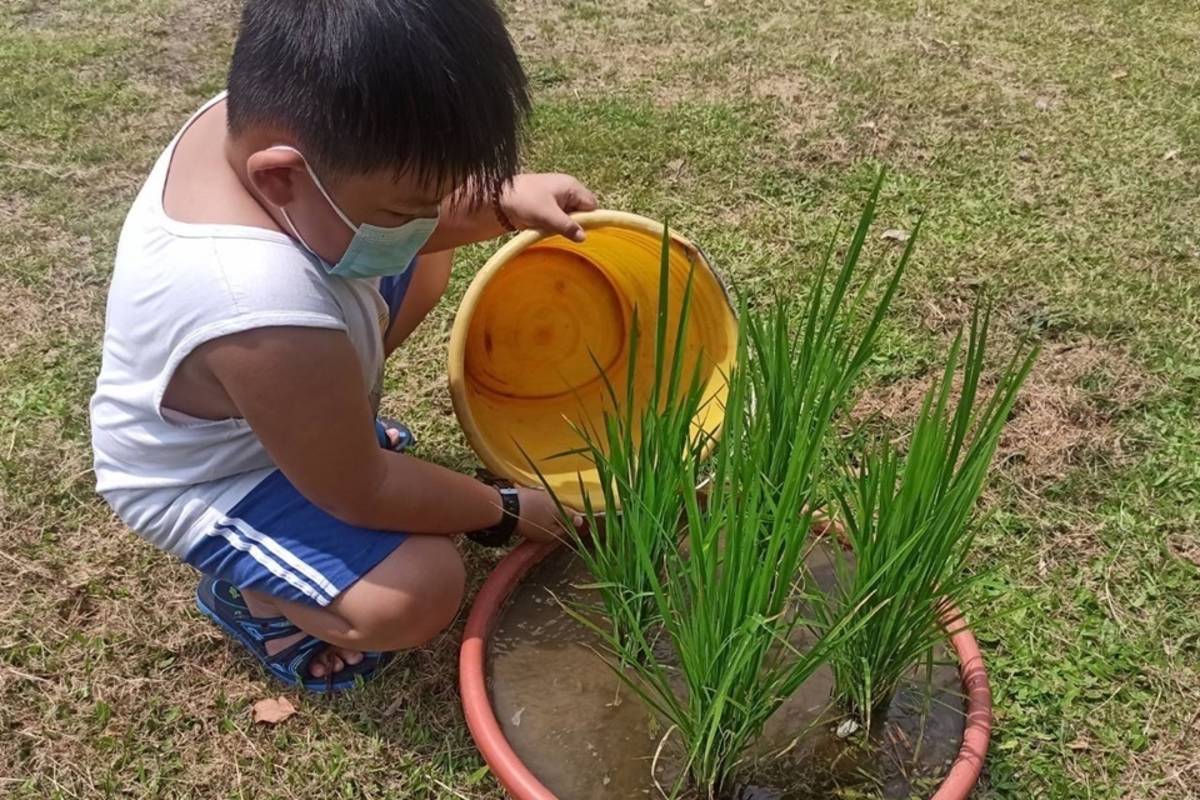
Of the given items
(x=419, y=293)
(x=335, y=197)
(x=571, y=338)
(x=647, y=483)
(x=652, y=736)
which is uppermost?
(x=335, y=197)

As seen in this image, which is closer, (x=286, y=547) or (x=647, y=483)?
(x=647, y=483)

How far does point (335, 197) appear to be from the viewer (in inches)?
53.9

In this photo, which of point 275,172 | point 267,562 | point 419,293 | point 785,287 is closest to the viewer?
point 275,172

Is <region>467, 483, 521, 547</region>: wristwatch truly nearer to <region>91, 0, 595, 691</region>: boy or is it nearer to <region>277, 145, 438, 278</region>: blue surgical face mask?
<region>91, 0, 595, 691</region>: boy

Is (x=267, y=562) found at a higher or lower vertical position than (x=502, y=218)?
lower

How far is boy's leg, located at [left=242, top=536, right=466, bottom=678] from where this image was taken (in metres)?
1.63

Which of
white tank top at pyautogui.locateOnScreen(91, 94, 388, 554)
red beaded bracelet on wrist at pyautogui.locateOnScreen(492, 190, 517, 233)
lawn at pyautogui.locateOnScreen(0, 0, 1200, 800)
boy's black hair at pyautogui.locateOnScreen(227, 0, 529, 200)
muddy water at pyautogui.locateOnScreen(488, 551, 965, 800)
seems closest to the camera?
boy's black hair at pyautogui.locateOnScreen(227, 0, 529, 200)

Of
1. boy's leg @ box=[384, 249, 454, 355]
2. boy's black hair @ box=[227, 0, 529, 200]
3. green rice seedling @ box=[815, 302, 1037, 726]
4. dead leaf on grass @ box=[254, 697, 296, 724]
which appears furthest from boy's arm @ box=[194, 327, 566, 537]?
green rice seedling @ box=[815, 302, 1037, 726]

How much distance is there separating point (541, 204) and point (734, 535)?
2.47 feet

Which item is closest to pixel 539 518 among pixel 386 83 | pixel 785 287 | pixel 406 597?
pixel 406 597

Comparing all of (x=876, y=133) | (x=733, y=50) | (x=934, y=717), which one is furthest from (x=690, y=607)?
(x=733, y=50)

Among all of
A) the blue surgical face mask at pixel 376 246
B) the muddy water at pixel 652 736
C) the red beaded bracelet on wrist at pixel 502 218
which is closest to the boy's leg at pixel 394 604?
the muddy water at pixel 652 736

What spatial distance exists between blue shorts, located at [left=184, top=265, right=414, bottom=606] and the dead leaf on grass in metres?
0.22

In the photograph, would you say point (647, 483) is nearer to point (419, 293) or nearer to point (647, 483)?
point (647, 483)
